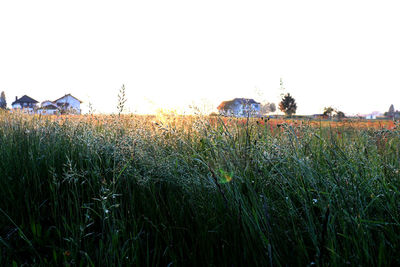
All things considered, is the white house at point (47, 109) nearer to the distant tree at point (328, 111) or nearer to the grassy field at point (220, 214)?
the grassy field at point (220, 214)

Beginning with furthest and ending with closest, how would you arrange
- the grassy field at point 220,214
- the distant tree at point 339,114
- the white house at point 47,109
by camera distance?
the white house at point 47,109
the distant tree at point 339,114
the grassy field at point 220,214

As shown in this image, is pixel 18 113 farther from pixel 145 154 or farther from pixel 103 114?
pixel 145 154

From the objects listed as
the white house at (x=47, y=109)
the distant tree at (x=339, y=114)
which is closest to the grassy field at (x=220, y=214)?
the distant tree at (x=339, y=114)

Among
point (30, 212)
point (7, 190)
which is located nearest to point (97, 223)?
point (30, 212)

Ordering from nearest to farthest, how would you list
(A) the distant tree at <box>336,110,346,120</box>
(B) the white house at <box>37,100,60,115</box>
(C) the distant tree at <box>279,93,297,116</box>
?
(A) the distant tree at <box>336,110,346,120</box> < (C) the distant tree at <box>279,93,297,116</box> < (B) the white house at <box>37,100,60,115</box>

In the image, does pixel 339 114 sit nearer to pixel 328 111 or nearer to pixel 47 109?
pixel 328 111

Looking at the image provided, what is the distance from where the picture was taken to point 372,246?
1.39m

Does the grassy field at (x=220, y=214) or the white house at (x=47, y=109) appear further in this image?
the white house at (x=47, y=109)

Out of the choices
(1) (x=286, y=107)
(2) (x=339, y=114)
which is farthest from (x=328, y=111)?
(1) (x=286, y=107)

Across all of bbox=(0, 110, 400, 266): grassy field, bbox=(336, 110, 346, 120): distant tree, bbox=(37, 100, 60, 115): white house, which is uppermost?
bbox=(37, 100, 60, 115): white house

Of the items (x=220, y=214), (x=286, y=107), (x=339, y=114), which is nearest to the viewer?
(x=220, y=214)

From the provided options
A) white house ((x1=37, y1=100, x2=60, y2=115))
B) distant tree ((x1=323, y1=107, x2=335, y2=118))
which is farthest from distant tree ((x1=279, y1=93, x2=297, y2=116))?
white house ((x1=37, y1=100, x2=60, y2=115))

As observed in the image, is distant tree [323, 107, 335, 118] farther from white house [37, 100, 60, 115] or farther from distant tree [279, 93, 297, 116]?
white house [37, 100, 60, 115]

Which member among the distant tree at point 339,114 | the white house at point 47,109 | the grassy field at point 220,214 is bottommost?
the grassy field at point 220,214
